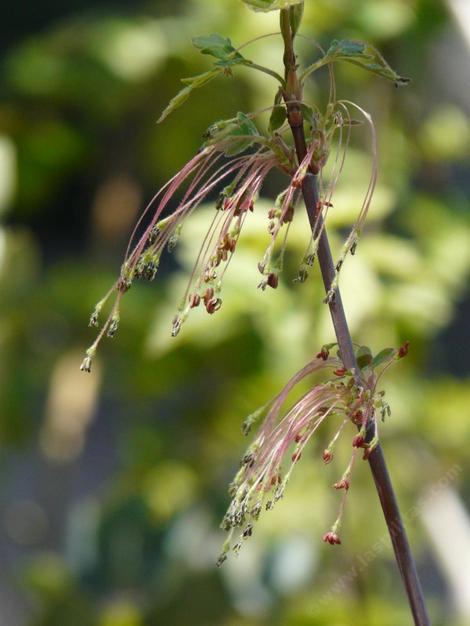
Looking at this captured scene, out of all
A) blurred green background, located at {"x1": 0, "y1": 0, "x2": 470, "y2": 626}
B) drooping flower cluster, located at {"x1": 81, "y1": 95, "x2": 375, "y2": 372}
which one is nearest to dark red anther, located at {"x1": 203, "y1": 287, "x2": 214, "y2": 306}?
drooping flower cluster, located at {"x1": 81, "y1": 95, "x2": 375, "y2": 372}

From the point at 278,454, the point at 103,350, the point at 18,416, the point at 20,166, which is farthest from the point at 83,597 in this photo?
the point at 278,454

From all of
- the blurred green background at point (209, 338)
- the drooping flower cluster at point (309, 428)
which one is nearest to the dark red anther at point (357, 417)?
the drooping flower cluster at point (309, 428)

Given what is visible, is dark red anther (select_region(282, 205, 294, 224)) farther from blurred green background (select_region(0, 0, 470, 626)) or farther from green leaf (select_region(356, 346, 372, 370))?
blurred green background (select_region(0, 0, 470, 626))

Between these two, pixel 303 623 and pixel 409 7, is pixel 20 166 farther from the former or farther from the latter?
pixel 303 623

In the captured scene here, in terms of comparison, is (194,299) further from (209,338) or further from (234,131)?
(209,338)

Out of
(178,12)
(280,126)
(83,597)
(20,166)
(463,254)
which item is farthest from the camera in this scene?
(178,12)

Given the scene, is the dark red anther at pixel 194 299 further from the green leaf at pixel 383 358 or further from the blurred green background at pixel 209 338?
the blurred green background at pixel 209 338
